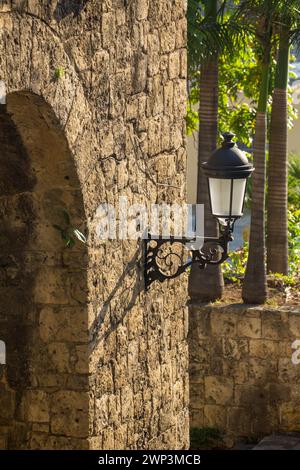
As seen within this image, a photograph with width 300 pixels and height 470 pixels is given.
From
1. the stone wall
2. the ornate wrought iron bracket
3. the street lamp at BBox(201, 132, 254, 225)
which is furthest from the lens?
the street lamp at BBox(201, 132, 254, 225)

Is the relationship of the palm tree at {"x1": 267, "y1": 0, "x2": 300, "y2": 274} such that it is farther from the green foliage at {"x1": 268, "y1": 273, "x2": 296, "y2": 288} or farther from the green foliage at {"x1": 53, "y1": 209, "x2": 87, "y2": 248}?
the green foliage at {"x1": 53, "y1": 209, "x2": 87, "y2": 248}

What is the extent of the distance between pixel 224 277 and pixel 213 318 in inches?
73.3

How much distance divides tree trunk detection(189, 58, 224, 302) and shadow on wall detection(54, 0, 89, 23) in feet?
23.7

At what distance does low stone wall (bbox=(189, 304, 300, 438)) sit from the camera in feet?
44.3

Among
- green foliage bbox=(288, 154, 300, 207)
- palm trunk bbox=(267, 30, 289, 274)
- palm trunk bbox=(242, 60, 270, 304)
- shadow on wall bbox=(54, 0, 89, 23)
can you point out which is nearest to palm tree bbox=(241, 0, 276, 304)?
palm trunk bbox=(242, 60, 270, 304)

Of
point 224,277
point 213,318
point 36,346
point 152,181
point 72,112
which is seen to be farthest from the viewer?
point 224,277

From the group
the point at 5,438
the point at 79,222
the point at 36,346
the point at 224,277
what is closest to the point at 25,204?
the point at 79,222

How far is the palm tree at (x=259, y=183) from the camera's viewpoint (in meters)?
14.0

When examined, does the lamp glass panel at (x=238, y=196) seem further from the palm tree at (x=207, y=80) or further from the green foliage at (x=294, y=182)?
the green foliage at (x=294, y=182)

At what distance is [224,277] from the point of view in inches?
611

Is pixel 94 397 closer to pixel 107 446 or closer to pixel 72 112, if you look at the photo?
pixel 107 446

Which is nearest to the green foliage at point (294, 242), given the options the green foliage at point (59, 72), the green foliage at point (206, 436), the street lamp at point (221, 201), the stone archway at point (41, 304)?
the green foliage at point (206, 436)

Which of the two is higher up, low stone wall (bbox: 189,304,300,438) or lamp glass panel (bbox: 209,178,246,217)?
lamp glass panel (bbox: 209,178,246,217)

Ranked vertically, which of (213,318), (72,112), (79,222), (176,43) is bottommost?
(213,318)
